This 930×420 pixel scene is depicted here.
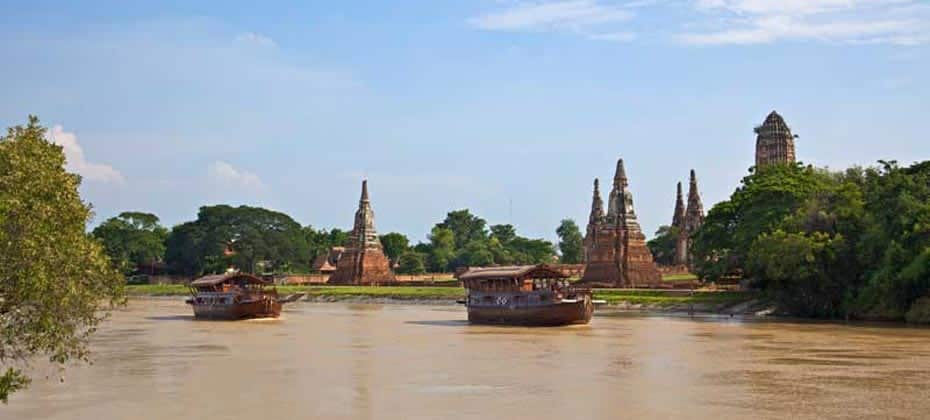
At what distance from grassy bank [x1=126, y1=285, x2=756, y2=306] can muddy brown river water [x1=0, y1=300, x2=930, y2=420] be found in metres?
14.7

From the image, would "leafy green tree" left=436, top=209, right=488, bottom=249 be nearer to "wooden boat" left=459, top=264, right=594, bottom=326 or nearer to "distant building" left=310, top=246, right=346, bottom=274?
"distant building" left=310, top=246, right=346, bottom=274

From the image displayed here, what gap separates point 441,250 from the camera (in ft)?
407

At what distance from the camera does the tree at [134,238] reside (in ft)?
358

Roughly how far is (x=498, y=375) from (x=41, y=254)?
13242mm

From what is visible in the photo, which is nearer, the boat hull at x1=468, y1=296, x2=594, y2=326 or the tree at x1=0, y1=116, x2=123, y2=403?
the tree at x1=0, y1=116, x2=123, y2=403

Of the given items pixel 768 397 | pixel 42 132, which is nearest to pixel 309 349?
pixel 768 397

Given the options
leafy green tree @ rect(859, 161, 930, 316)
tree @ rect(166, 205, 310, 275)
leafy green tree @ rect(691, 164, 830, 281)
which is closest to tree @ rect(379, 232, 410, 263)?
tree @ rect(166, 205, 310, 275)

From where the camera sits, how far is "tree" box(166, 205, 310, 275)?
104 m

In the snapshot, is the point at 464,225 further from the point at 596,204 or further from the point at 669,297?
the point at 669,297

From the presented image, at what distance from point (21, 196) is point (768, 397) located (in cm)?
1454

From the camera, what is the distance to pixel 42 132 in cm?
1571

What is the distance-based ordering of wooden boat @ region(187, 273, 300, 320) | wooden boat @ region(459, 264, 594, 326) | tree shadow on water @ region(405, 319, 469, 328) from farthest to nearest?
1. wooden boat @ region(187, 273, 300, 320)
2. tree shadow on water @ region(405, 319, 469, 328)
3. wooden boat @ region(459, 264, 594, 326)

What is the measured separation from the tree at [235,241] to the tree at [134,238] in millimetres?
3682

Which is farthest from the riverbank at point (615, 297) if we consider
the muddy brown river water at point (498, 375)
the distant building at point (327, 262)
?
the distant building at point (327, 262)
